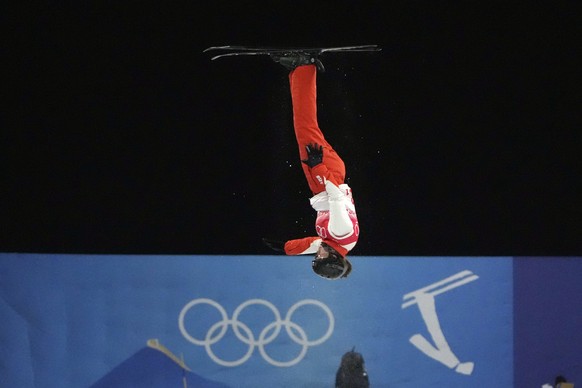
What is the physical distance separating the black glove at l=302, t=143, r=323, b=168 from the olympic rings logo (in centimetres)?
133

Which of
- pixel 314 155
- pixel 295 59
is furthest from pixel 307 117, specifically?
pixel 295 59

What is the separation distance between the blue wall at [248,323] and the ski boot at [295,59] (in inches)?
59.6

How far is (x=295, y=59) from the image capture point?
428 centimetres

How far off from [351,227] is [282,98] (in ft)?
5.03

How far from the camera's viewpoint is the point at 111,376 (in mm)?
5246

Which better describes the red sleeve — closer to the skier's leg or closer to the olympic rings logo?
the skier's leg

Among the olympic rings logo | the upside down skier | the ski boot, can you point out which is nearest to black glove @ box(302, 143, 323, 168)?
the upside down skier

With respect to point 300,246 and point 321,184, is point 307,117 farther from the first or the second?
point 300,246

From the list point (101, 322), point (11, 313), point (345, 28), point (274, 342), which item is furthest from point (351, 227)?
point (11, 313)

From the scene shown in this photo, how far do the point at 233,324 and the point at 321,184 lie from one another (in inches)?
56.4

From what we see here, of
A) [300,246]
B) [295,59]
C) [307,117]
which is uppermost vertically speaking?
[295,59]

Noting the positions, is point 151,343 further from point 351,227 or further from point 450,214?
point 450,214

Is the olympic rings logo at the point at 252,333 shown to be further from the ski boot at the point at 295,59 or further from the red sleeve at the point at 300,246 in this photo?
the ski boot at the point at 295,59

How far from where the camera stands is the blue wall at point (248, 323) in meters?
5.25
